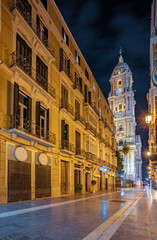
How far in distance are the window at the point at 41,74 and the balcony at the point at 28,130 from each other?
3519 mm

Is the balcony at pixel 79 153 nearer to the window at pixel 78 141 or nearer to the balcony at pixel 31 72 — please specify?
the window at pixel 78 141

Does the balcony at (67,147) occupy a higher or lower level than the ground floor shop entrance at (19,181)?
higher

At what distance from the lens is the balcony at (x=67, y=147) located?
21094mm

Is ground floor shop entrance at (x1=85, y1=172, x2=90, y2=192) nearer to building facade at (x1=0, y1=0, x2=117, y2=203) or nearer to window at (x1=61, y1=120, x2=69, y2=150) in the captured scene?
building facade at (x1=0, y1=0, x2=117, y2=203)

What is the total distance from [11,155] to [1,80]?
4534 millimetres

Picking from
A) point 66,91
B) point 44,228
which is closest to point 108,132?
point 66,91

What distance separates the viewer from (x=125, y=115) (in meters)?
92.6

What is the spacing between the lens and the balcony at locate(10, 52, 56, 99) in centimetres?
1449

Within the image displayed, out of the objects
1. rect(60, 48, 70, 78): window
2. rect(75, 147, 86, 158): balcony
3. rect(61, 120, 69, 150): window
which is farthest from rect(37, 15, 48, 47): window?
rect(75, 147, 86, 158): balcony

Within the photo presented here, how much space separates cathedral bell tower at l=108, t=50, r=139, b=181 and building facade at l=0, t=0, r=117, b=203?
2622 inches

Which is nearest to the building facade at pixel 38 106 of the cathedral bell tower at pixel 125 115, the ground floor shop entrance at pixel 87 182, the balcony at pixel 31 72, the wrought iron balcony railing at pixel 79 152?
the balcony at pixel 31 72

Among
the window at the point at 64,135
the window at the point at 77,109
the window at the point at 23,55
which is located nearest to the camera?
the window at the point at 23,55

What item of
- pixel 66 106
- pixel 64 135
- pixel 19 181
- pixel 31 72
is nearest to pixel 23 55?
pixel 31 72

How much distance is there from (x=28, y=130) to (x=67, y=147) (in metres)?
7.61
